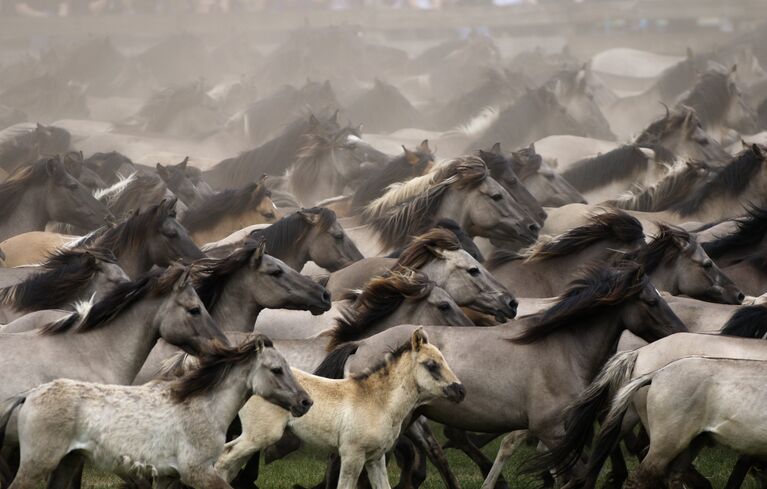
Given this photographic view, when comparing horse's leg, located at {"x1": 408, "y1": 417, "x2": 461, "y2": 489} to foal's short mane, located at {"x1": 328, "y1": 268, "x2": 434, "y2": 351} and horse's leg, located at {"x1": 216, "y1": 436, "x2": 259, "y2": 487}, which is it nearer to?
foal's short mane, located at {"x1": 328, "y1": 268, "x2": 434, "y2": 351}

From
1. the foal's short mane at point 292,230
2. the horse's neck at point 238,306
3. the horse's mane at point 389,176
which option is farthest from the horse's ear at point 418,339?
the horse's mane at point 389,176

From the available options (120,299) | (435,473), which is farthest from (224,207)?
(120,299)

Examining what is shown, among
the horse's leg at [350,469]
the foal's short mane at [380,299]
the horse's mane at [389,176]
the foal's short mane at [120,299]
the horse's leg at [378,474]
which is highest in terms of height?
the foal's short mane at [120,299]

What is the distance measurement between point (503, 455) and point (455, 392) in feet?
3.76

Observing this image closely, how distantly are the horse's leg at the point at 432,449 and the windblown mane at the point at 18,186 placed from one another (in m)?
4.99

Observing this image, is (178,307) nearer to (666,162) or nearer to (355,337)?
(355,337)

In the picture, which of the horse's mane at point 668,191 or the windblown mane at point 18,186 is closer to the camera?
the windblown mane at point 18,186

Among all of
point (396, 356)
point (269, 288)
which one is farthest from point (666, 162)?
point (396, 356)

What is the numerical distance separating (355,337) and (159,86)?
2215 cm

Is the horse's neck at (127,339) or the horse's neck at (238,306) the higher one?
the horse's neck at (127,339)

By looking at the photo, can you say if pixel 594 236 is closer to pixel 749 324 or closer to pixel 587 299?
pixel 749 324

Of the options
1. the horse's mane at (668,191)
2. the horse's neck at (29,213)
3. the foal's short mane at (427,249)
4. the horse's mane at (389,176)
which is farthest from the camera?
the horse's mane at (668,191)

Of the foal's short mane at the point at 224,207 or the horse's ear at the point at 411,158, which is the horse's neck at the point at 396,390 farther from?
the horse's ear at the point at 411,158

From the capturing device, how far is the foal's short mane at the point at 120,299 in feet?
24.6
